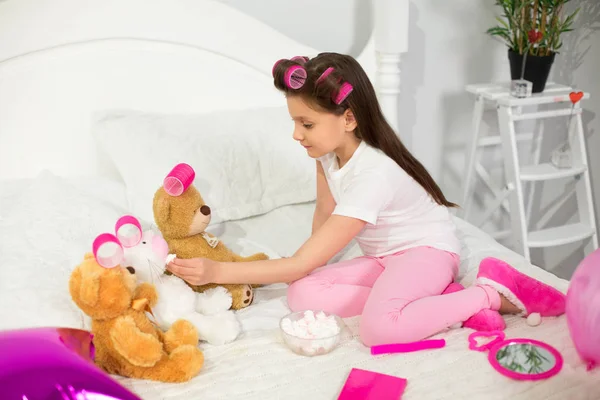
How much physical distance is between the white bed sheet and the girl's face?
13.6 inches

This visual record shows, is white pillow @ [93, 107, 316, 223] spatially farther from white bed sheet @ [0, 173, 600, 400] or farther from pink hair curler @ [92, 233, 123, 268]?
pink hair curler @ [92, 233, 123, 268]

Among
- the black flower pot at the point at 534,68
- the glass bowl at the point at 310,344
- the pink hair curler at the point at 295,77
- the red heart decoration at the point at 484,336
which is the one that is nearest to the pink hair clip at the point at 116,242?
the glass bowl at the point at 310,344

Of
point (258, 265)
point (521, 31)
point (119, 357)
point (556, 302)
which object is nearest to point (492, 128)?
point (521, 31)

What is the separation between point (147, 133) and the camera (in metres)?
1.79

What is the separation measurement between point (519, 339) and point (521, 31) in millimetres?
1286

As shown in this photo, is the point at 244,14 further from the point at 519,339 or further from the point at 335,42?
the point at 519,339

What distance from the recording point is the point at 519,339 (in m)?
1.28

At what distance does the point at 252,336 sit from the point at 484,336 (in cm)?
47

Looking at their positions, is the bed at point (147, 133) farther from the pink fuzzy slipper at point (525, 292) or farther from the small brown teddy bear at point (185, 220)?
the small brown teddy bear at point (185, 220)

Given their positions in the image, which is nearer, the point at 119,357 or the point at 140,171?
the point at 119,357

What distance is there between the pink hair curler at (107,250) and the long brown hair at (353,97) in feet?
1.77

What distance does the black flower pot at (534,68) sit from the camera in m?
2.20

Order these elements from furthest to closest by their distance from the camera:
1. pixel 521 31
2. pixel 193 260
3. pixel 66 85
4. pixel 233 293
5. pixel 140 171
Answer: pixel 521 31
pixel 66 85
pixel 140 171
pixel 233 293
pixel 193 260

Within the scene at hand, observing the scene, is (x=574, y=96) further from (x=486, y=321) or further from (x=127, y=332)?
(x=127, y=332)
